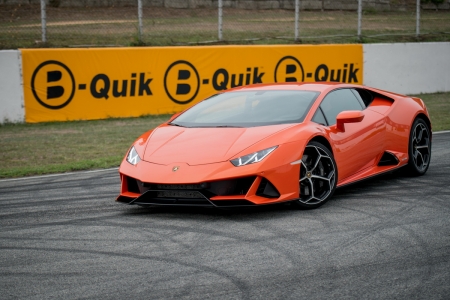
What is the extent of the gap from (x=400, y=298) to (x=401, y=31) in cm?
1818

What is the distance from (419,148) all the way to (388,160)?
735 millimetres

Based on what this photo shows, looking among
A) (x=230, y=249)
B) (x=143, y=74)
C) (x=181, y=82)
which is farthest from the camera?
(x=181, y=82)

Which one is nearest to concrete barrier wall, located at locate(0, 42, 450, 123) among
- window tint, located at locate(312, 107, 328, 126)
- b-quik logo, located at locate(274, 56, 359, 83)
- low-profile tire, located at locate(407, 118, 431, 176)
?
b-quik logo, located at locate(274, 56, 359, 83)

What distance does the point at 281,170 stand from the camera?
6.27 m

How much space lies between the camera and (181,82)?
15.5m

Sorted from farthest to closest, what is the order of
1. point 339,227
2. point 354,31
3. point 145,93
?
point 354,31
point 145,93
point 339,227

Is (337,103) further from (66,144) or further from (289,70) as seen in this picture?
(289,70)

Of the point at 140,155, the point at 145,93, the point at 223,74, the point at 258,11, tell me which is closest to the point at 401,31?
the point at 258,11

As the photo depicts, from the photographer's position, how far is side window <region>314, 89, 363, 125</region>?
7.34m

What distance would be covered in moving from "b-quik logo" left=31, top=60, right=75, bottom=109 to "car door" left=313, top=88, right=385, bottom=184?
7539 mm

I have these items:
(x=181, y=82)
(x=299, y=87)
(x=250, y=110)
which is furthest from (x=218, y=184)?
(x=181, y=82)

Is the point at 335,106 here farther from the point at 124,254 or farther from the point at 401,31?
the point at 401,31

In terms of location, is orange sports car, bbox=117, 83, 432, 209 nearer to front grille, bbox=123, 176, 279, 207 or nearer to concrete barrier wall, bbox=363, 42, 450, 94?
front grille, bbox=123, 176, 279, 207

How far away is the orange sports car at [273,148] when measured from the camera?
20.3 ft
